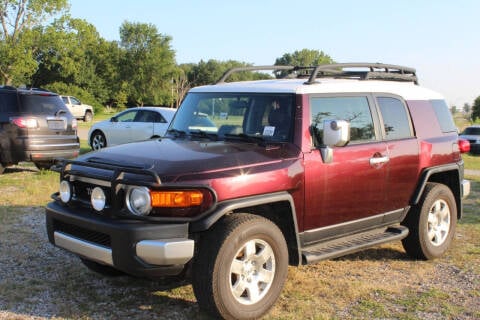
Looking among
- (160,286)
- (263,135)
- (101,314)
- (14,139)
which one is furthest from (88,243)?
(14,139)

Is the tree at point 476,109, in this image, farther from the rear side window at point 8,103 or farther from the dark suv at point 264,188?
the dark suv at point 264,188

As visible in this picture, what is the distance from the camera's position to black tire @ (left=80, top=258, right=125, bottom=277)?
16.5ft

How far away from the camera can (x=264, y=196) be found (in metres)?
4.22

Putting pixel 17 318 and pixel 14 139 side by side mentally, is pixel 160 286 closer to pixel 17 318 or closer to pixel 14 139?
pixel 17 318

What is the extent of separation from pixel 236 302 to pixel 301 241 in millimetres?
919

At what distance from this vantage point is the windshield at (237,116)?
4812 millimetres

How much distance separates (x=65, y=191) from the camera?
454cm

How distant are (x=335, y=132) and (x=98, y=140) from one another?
13.2 meters

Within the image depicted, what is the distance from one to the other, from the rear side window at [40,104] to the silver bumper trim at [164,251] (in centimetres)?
743

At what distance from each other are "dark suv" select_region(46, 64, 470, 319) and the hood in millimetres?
13

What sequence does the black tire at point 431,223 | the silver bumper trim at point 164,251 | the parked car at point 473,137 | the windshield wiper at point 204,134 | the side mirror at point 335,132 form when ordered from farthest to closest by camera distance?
the parked car at point 473,137 → the black tire at point 431,223 → the windshield wiper at point 204,134 → the side mirror at point 335,132 → the silver bumper trim at point 164,251

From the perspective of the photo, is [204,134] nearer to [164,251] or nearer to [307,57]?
[164,251]

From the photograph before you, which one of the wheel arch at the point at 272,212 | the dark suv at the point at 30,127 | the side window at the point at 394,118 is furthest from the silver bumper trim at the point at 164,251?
the dark suv at the point at 30,127

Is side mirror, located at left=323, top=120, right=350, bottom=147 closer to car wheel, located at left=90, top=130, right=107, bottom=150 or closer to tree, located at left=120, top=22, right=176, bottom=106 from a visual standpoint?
car wheel, located at left=90, top=130, right=107, bottom=150
